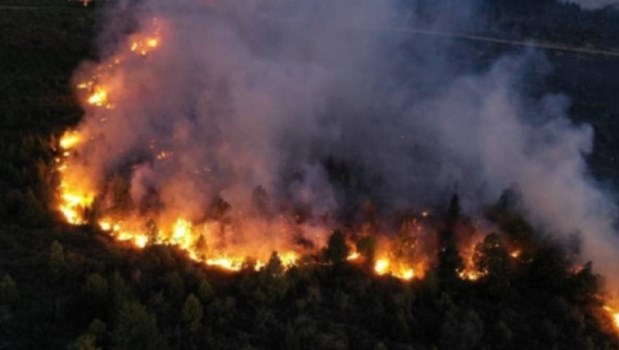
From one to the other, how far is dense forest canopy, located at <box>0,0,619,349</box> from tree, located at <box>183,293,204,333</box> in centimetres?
6

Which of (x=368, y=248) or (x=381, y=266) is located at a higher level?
(x=368, y=248)

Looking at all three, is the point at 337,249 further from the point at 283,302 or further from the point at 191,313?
the point at 191,313

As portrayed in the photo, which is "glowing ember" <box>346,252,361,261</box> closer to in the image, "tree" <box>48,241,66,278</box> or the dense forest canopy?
the dense forest canopy

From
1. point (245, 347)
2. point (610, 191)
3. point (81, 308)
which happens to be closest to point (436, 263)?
point (245, 347)

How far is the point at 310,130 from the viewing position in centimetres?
5028

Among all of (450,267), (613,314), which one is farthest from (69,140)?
(613,314)

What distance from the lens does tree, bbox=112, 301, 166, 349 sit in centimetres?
2702

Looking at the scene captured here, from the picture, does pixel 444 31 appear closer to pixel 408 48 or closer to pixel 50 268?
pixel 408 48

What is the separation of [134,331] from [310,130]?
26186 mm

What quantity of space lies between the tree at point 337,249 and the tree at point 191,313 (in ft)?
27.2

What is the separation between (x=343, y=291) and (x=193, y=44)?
27405 mm

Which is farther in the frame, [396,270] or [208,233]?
[208,233]

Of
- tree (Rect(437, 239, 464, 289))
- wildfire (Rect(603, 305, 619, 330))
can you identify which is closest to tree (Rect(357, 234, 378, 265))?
tree (Rect(437, 239, 464, 289))

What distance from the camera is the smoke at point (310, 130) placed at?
4219 cm
